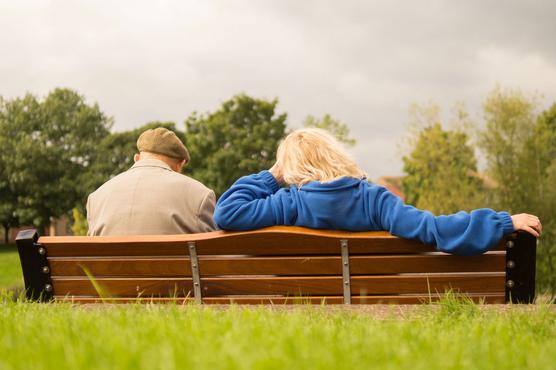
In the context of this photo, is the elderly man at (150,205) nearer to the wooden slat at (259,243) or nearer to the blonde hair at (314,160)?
the wooden slat at (259,243)

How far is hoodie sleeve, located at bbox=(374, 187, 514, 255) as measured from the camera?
14.4 feet

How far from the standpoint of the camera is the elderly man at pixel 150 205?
555cm

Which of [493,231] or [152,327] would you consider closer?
[152,327]

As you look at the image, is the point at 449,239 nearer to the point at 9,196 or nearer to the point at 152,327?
the point at 152,327

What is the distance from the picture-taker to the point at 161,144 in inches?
243

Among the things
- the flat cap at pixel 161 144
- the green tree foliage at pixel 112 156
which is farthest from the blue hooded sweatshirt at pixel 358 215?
the green tree foliage at pixel 112 156

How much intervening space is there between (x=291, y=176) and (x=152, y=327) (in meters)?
1.85

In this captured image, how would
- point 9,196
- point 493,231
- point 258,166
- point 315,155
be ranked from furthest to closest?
point 9,196
point 258,166
point 315,155
point 493,231

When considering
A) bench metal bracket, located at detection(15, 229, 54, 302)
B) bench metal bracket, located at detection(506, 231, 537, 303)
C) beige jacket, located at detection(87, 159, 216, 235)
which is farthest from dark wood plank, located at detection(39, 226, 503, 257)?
beige jacket, located at detection(87, 159, 216, 235)

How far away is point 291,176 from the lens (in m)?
4.72

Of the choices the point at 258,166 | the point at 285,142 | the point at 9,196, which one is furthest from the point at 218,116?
the point at 285,142

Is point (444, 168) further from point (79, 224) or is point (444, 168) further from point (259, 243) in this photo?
point (259, 243)

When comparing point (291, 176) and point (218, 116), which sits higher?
point (218, 116)

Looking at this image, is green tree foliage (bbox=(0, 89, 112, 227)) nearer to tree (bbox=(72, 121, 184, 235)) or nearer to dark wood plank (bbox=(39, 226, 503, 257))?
tree (bbox=(72, 121, 184, 235))
